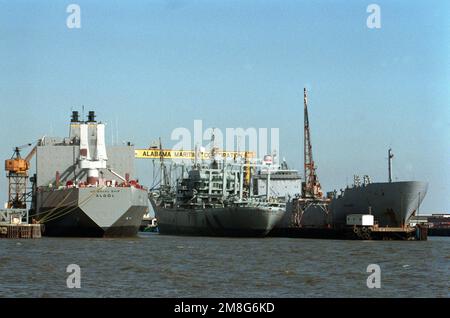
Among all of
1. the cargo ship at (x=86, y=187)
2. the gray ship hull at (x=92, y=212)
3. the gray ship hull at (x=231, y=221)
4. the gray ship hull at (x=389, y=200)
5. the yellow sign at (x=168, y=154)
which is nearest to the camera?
the gray ship hull at (x=92, y=212)

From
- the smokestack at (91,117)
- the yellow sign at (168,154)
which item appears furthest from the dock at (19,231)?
the yellow sign at (168,154)

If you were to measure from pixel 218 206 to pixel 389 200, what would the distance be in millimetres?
22312

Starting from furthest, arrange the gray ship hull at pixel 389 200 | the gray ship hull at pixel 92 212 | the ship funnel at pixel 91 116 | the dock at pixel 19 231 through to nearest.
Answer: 1. the ship funnel at pixel 91 116
2. the gray ship hull at pixel 389 200
3. the dock at pixel 19 231
4. the gray ship hull at pixel 92 212

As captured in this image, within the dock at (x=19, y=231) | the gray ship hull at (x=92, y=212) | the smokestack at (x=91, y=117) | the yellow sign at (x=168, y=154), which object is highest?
the smokestack at (x=91, y=117)

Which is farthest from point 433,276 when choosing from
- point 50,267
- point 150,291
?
point 50,267

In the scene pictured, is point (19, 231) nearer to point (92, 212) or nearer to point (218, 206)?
point (92, 212)

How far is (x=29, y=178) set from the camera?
110 metres

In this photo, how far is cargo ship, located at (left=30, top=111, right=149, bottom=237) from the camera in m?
86.2

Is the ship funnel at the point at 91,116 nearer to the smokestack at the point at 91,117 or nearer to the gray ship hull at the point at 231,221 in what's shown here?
the smokestack at the point at 91,117

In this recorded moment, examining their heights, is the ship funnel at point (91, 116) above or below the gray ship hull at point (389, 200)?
above

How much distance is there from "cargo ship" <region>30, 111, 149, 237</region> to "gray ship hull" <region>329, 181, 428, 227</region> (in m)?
25.5

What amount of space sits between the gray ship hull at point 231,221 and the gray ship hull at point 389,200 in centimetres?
935

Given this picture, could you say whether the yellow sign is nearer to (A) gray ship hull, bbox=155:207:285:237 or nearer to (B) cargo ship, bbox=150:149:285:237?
(B) cargo ship, bbox=150:149:285:237

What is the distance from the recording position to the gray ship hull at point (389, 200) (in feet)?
326
